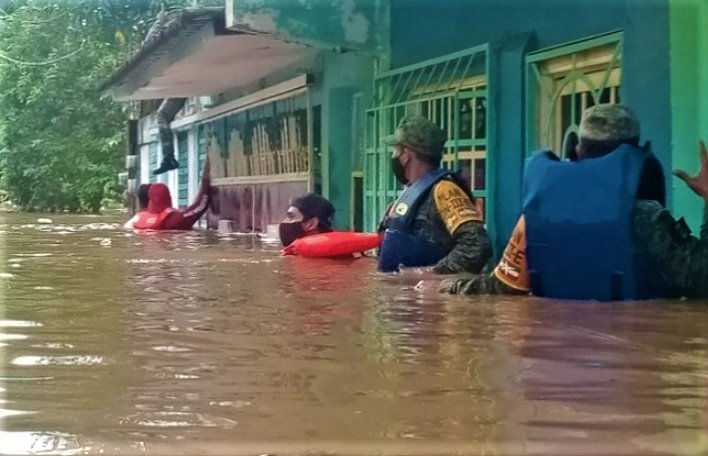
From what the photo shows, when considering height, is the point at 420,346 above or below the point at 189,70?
below

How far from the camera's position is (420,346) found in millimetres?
4039

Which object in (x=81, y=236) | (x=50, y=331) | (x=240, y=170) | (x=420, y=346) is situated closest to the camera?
(x=420, y=346)

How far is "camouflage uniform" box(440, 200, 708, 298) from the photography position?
5.23 meters

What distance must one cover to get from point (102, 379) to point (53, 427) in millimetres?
677

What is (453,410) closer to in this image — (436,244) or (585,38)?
(436,244)

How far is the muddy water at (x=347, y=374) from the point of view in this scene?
2.53 meters

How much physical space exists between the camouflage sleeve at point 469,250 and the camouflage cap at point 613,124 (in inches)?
41.8

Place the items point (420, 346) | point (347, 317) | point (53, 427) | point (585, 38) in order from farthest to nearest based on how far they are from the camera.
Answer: point (585, 38)
point (347, 317)
point (420, 346)
point (53, 427)

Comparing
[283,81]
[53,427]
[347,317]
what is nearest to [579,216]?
[347,317]

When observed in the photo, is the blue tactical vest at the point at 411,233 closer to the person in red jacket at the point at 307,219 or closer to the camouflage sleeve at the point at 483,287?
the camouflage sleeve at the point at 483,287

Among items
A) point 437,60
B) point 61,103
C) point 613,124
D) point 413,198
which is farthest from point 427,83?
point 61,103

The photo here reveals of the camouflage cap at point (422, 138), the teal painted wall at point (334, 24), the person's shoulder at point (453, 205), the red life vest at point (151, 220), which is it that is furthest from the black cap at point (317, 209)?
the red life vest at point (151, 220)

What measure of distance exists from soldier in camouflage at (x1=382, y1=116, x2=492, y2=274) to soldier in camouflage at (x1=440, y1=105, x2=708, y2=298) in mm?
641

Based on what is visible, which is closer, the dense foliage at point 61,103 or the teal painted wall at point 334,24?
the teal painted wall at point 334,24
